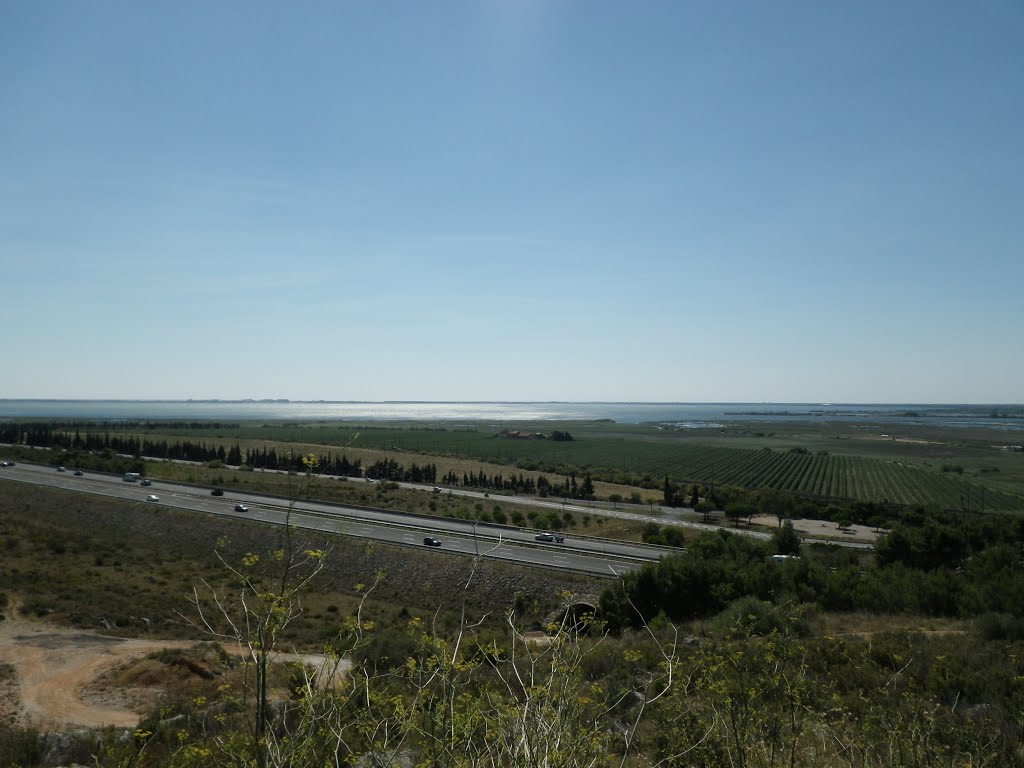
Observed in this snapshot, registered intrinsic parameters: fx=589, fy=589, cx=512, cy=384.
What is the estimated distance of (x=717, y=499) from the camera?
219ft

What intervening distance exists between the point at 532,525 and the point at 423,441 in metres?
115

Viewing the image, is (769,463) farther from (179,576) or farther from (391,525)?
(179,576)

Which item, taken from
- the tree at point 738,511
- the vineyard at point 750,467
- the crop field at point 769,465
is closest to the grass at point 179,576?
the crop field at point 769,465

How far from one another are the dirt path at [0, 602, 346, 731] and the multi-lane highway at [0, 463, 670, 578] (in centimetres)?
864

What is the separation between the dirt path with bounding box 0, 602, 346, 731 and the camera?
1762 centimetres

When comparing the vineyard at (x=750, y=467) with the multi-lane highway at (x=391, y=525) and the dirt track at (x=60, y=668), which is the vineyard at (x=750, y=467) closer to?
the multi-lane highway at (x=391, y=525)

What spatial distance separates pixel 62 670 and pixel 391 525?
23.4m

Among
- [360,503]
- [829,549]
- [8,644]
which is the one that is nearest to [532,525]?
[360,503]

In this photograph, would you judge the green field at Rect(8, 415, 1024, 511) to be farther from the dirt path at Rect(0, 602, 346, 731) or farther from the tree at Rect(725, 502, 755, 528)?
the dirt path at Rect(0, 602, 346, 731)

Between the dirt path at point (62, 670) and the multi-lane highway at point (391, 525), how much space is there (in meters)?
8.64

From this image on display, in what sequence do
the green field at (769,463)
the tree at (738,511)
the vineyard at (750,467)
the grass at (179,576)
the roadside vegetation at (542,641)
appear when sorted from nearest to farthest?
the roadside vegetation at (542,641)
the grass at (179,576)
the tree at (738,511)
the vineyard at (750,467)
the green field at (769,463)

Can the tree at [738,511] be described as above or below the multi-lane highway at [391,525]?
below

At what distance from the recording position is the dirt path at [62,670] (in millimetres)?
17625

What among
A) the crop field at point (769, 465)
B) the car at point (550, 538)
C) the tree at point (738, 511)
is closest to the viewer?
the car at point (550, 538)
